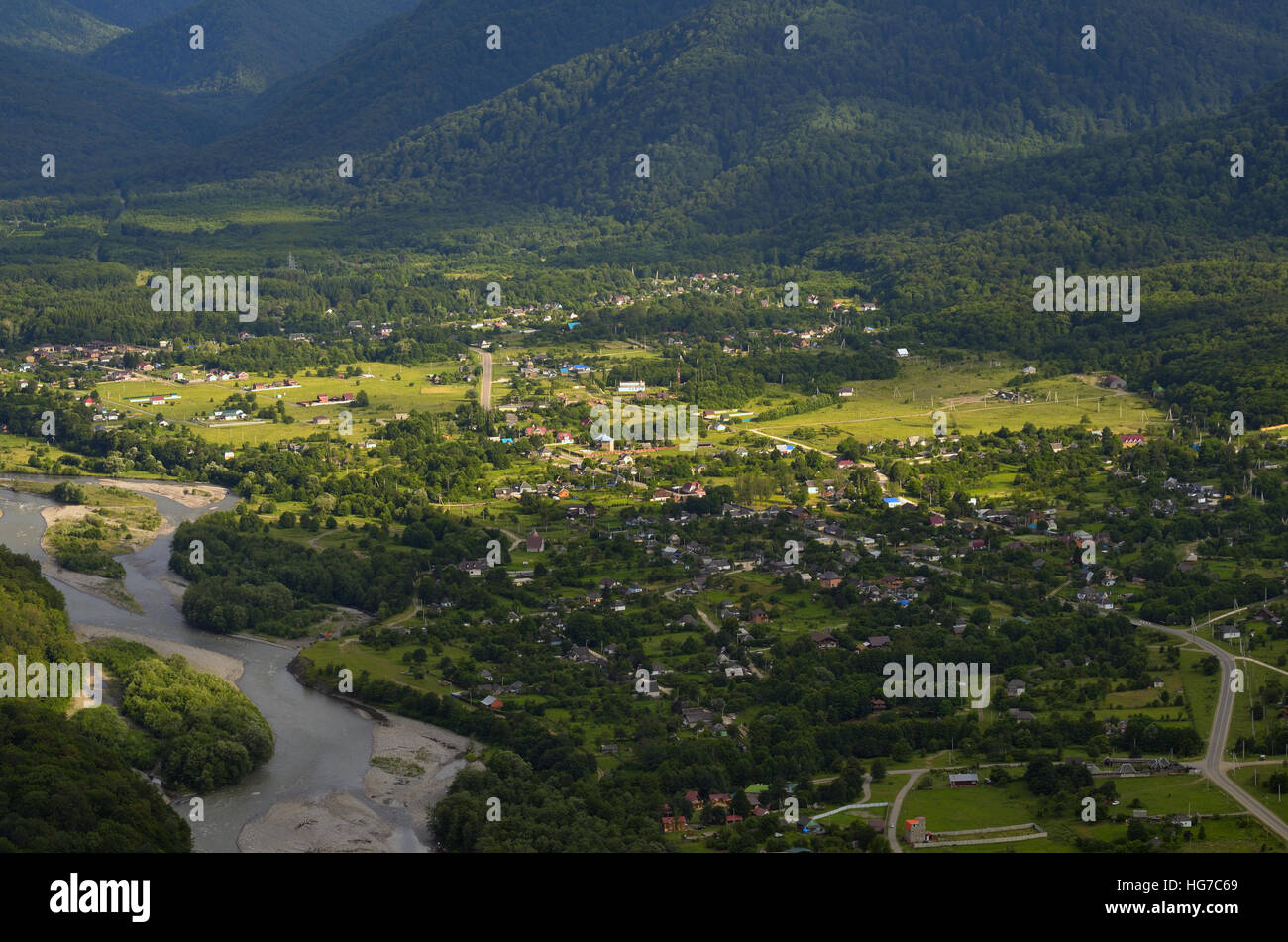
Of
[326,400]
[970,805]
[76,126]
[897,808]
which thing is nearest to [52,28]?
[76,126]

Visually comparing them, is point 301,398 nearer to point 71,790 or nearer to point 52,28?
point 71,790

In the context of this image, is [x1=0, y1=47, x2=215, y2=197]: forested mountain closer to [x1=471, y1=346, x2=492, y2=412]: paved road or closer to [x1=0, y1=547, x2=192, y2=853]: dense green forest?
[x1=471, y1=346, x2=492, y2=412]: paved road

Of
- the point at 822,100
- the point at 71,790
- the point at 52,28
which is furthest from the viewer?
the point at 52,28

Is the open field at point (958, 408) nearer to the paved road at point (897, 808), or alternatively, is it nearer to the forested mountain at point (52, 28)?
the paved road at point (897, 808)

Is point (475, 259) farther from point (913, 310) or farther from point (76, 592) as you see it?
point (76, 592)

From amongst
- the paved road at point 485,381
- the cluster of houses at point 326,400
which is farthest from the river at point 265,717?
the paved road at point 485,381

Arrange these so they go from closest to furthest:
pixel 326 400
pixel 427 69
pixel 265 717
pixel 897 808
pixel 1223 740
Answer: pixel 897 808, pixel 1223 740, pixel 265 717, pixel 326 400, pixel 427 69
